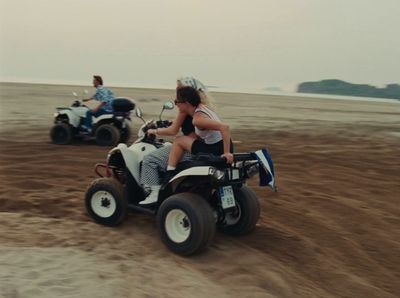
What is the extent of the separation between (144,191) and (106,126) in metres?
7.25

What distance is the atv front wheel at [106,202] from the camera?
6301 mm

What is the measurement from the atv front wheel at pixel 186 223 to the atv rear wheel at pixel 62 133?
834 cm

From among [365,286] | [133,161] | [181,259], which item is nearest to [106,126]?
[133,161]

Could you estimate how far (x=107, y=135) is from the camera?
13.4 meters

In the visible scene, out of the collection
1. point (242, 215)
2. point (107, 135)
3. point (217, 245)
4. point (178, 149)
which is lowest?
point (217, 245)

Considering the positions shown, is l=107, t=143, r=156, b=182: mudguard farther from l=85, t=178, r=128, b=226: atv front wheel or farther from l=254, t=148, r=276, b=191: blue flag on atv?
l=254, t=148, r=276, b=191: blue flag on atv

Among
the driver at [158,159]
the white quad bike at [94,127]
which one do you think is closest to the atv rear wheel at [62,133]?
the white quad bike at [94,127]

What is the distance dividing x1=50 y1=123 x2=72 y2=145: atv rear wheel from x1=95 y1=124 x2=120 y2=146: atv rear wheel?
0.75 m

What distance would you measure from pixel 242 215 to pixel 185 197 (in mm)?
992

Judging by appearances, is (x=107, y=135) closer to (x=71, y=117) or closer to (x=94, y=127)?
(x=94, y=127)

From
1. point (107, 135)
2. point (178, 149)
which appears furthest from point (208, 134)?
point (107, 135)

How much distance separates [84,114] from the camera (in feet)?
45.5

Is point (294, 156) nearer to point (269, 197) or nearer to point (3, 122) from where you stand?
point (269, 197)

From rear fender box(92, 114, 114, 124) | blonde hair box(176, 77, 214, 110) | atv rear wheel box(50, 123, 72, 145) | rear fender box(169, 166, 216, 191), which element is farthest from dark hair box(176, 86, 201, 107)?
atv rear wheel box(50, 123, 72, 145)
